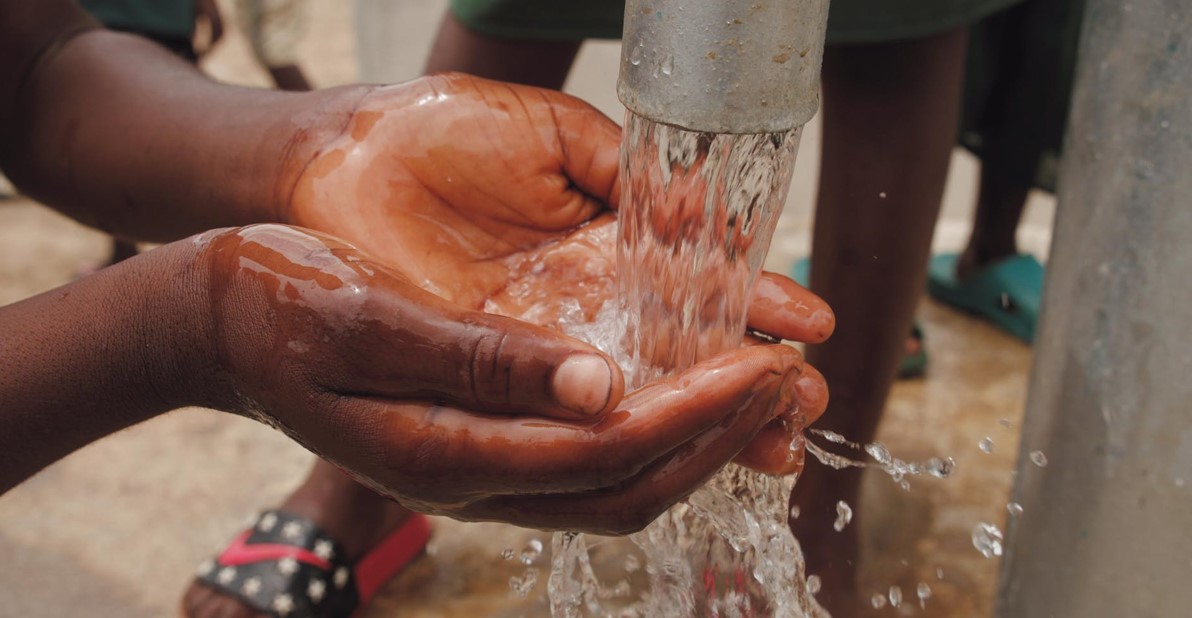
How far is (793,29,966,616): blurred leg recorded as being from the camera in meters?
1.26

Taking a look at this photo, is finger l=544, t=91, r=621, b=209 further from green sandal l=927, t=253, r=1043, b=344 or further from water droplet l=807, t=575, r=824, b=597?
green sandal l=927, t=253, r=1043, b=344

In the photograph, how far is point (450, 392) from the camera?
75 centimetres

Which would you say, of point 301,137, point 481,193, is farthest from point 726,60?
point 301,137

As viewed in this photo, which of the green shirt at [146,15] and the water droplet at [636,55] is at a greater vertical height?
the water droplet at [636,55]

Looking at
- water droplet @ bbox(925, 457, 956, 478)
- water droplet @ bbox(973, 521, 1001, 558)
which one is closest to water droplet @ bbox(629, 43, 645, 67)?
water droplet @ bbox(925, 457, 956, 478)

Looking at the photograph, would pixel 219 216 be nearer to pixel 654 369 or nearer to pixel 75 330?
pixel 75 330

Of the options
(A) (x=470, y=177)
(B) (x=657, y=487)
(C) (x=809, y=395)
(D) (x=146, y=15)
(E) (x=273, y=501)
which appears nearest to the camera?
(B) (x=657, y=487)

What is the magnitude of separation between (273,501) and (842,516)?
901 mm

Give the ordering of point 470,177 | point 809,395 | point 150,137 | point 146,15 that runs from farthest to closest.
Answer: point 146,15, point 150,137, point 470,177, point 809,395

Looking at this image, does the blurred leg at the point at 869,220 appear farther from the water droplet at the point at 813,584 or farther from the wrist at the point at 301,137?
the wrist at the point at 301,137

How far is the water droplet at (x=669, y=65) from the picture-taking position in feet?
2.21

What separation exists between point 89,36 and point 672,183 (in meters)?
0.91

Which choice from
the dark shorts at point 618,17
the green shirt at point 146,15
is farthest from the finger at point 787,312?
the green shirt at point 146,15

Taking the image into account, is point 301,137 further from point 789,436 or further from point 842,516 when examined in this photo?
point 842,516
